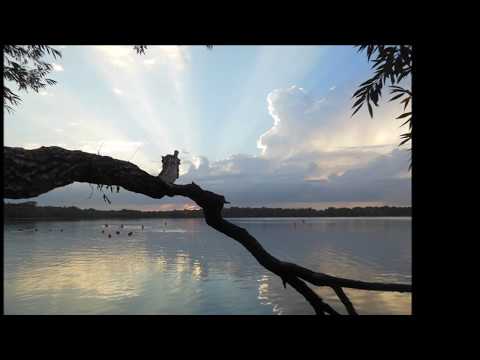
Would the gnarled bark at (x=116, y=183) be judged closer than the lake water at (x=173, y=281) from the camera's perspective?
Yes

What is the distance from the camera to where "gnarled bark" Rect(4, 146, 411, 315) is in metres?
1.57

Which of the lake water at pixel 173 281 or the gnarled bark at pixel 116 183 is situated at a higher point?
the gnarled bark at pixel 116 183

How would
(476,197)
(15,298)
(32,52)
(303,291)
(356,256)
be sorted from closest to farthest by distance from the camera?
(476,197), (303,291), (32,52), (15,298), (356,256)

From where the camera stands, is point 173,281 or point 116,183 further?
point 173,281

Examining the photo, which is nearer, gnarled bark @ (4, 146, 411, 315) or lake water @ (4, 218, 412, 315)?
gnarled bark @ (4, 146, 411, 315)

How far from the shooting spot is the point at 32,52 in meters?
4.07

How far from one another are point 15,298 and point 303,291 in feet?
79.5

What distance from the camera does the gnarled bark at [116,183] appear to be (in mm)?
1574

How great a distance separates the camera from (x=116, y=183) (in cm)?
195

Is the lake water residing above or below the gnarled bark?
→ below

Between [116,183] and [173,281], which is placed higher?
[116,183]
